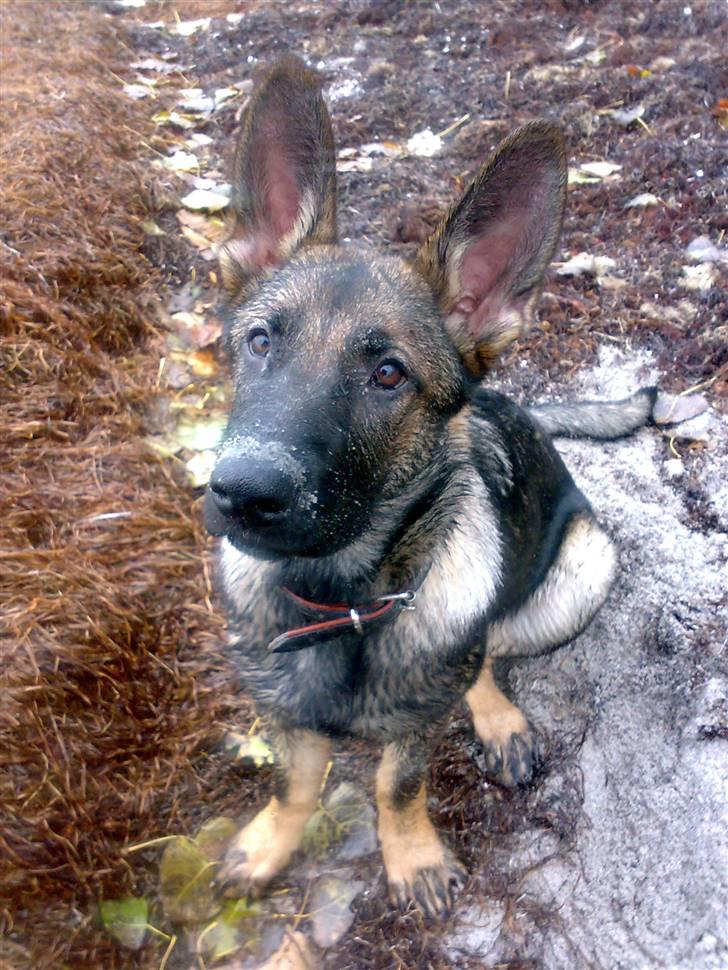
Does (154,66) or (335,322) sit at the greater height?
(335,322)

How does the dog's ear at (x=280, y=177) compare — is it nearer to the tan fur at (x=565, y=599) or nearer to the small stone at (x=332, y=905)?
the tan fur at (x=565, y=599)

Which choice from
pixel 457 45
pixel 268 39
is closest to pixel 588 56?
pixel 457 45

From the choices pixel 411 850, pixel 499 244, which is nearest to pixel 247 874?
pixel 411 850

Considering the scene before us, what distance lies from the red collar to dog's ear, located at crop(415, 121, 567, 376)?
85cm

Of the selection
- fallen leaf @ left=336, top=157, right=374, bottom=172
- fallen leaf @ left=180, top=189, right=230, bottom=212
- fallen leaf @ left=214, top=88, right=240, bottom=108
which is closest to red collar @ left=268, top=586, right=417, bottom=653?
fallen leaf @ left=180, top=189, right=230, bottom=212

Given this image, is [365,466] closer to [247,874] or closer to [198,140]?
[247,874]

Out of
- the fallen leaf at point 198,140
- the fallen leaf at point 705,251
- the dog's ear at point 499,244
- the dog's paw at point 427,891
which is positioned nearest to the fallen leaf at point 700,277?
the fallen leaf at point 705,251

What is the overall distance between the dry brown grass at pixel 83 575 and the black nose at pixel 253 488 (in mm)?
1492

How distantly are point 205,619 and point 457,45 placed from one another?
6360 mm

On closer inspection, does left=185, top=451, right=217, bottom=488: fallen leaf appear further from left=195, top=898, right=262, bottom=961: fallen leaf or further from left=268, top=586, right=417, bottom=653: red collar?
left=195, top=898, right=262, bottom=961: fallen leaf

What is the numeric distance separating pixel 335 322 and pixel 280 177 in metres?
0.70

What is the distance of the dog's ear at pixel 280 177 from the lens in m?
2.37

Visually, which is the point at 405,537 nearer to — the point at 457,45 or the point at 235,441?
the point at 235,441

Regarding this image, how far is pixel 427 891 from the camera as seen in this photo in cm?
290
